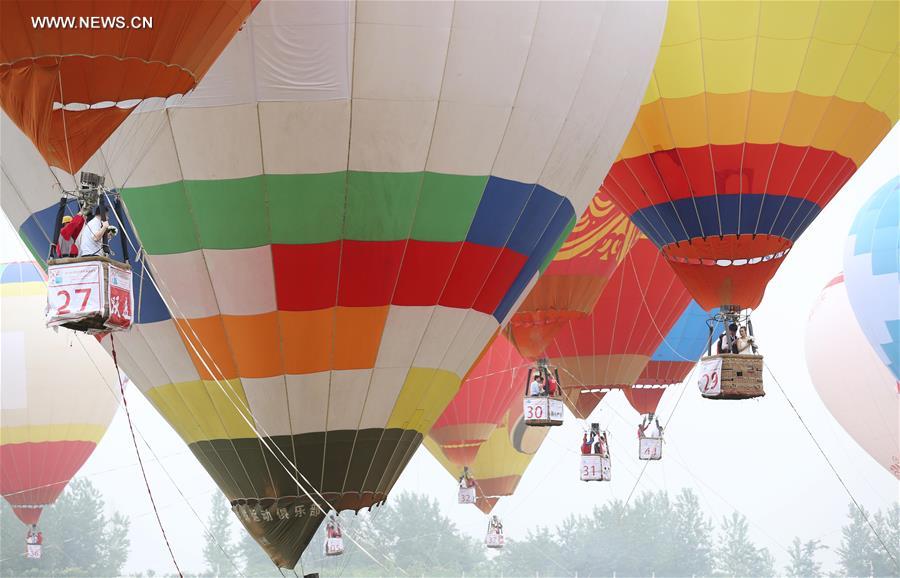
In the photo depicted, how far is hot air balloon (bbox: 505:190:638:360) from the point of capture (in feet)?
43.6

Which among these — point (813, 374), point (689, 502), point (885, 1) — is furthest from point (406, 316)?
point (689, 502)

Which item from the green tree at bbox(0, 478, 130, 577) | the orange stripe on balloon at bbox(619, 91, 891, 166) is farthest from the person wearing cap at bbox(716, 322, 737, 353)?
the green tree at bbox(0, 478, 130, 577)

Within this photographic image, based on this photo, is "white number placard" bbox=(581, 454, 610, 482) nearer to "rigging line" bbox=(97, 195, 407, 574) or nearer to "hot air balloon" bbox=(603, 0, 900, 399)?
"hot air balloon" bbox=(603, 0, 900, 399)

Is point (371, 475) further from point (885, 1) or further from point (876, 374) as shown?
point (876, 374)

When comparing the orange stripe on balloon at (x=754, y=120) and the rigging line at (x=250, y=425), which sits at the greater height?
the orange stripe on balloon at (x=754, y=120)

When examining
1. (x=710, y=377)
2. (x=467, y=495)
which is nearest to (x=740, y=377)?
(x=710, y=377)

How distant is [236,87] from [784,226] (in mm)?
5490

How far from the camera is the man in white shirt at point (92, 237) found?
5.36 metres

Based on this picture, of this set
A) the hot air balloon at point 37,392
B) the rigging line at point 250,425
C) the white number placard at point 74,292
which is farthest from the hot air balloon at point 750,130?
the hot air balloon at point 37,392

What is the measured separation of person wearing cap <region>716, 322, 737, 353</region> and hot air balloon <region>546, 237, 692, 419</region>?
3917 millimetres

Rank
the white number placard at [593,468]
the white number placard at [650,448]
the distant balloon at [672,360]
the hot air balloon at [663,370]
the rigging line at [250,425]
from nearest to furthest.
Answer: the rigging line at [250,425] → the white number placard at [593,468] → the white number placard at [650,448] → the hot air balloon at [663,370] → the distant balloon at [672,360]

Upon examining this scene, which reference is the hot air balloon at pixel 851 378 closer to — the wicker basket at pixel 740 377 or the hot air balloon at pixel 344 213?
the wicker basket at pixel 740 377

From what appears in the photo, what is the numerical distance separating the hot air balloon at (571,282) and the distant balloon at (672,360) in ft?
9.60

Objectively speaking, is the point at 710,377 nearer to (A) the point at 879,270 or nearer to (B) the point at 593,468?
(B) the point at 593,468
